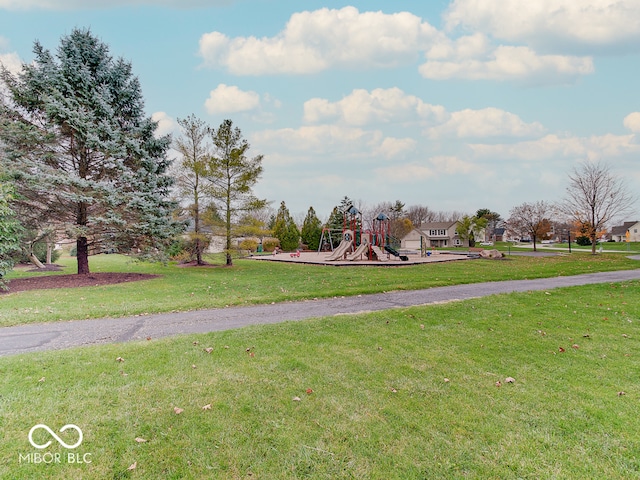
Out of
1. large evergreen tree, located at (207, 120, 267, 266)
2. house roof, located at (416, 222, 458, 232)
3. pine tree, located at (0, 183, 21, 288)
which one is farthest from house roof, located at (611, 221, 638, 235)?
pine tree, located at (0, 183, 21, 288)

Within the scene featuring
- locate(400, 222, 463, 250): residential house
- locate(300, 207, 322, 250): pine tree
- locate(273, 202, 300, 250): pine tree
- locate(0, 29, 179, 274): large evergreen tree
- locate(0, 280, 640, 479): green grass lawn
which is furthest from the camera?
locate(400, 222, 463, 250): residential house

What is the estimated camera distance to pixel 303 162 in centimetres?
2672

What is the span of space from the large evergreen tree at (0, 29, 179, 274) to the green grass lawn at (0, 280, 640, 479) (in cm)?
1067

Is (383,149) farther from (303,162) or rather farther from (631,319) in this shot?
(631,319)

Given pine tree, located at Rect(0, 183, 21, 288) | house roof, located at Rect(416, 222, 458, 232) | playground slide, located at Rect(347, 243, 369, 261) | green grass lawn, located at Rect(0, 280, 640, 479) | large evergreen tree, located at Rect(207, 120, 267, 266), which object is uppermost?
large evergreen tree, located at Rect(207, 120, 267, 266)

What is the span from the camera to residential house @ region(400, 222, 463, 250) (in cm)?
5628

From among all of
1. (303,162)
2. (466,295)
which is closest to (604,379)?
(466,295)

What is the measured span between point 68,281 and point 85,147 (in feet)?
18.7

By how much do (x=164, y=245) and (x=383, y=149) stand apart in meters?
16.8

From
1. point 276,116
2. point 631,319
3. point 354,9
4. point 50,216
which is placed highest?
point 354,9

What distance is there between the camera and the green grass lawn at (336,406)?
8.02 ft

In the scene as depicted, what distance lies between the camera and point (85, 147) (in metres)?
13.7

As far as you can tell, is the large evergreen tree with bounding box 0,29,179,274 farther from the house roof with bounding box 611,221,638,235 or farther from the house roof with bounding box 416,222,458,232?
the house roof with bounding box 611,221,638,235

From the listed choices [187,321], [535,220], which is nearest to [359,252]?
[187,321]
